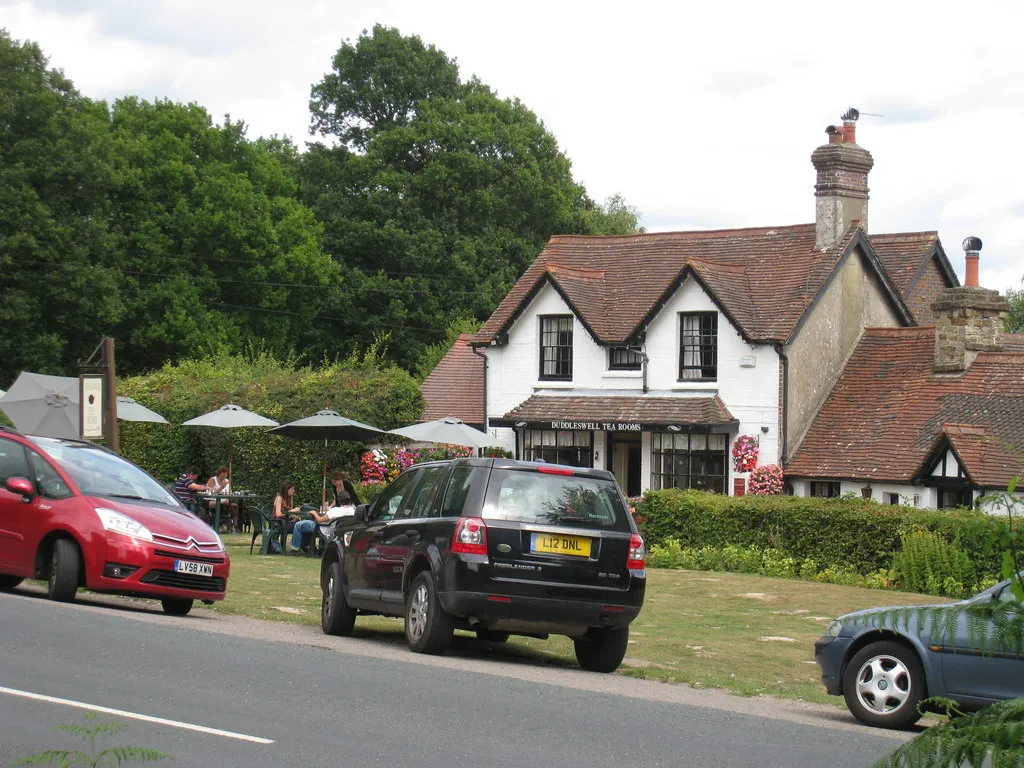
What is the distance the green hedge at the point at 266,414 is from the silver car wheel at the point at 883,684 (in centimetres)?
2289

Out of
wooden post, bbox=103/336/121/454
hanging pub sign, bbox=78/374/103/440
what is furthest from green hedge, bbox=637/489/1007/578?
hanging pub sign, bbox=78/374/103/440

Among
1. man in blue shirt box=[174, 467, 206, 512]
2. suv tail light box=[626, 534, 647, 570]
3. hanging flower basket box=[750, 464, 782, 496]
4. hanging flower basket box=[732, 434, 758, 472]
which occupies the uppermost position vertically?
hanging flower basket box=[732, 434, 758, 472]

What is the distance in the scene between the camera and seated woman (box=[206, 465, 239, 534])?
2966 centimetres

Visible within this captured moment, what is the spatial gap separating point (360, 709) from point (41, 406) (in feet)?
72.7

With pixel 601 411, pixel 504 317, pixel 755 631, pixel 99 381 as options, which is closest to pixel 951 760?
pixel 755 631

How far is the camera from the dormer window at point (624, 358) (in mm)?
38062

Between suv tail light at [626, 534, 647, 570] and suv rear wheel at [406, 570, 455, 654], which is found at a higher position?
suv tail light at [626, 534, 647, 570]

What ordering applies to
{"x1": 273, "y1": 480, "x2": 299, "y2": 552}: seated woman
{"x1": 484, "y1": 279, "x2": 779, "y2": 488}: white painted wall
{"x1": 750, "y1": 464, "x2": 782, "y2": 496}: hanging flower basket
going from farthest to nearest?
{"x1": 484, "y1": 279, "x2": 779, "y2": 488}: white painted wall, {"x1": 750, "y1": 464, "x2": 782, "y2": 496}: hanging flower basket, {"x1": 273, "y1": 480, "x2": 299, "y2": 552}: seated woman

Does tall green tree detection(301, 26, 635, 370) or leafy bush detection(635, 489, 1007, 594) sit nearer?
leafy bush detection(635, 489, 1007, 594)

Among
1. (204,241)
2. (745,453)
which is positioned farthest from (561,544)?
(204,241)

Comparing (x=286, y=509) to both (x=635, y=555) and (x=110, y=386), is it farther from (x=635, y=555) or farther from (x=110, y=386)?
(x=635, y=555)

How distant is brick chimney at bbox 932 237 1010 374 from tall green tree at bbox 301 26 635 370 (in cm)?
2830

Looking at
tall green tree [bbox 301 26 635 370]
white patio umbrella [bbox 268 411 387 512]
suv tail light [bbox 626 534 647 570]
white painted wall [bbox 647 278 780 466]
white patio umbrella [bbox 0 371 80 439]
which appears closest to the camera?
suv tail light [bbox 626 534 647 570]

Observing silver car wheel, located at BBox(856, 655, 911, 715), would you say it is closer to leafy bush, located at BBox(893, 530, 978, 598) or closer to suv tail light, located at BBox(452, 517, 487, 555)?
suv tail light, located at BBox(452, 517, 487, 555)
